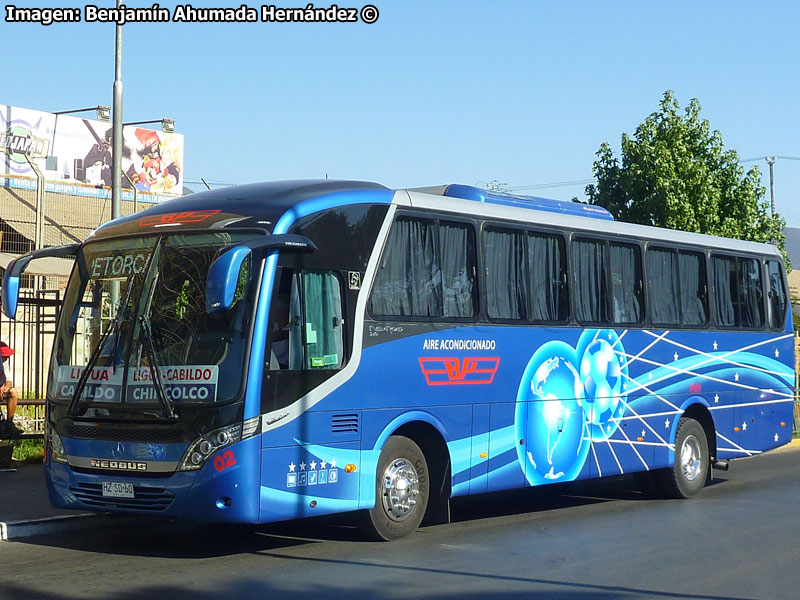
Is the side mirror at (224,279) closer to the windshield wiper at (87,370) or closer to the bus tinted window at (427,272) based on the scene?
the windshield wiper at (87,370)

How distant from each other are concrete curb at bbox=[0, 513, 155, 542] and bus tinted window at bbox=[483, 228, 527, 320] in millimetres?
4262

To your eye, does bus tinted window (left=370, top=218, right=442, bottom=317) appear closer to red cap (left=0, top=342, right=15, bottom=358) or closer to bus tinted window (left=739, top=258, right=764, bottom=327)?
bus tinted window (left=739, top=258, right=764, bottom=327)

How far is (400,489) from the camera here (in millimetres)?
11453

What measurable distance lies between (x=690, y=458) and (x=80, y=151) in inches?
1889

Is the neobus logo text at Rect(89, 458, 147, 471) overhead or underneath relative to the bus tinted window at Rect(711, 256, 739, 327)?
underneath

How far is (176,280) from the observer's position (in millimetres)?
10422

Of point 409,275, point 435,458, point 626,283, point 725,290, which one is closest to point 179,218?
point 409,275

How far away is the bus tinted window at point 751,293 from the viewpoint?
679 inches

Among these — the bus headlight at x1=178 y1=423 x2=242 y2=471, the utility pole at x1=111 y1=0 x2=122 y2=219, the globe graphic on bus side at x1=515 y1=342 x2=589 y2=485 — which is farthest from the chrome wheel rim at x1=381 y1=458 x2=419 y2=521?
the utility pole at x1=111 y1=0 x2=122 y2=219

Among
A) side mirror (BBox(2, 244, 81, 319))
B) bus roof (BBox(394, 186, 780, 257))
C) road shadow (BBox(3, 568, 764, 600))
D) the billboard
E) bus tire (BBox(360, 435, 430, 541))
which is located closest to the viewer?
road shadow (BBox(3, 568, 764, 600))

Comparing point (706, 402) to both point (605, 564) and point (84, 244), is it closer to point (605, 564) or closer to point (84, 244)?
point (605, 564)

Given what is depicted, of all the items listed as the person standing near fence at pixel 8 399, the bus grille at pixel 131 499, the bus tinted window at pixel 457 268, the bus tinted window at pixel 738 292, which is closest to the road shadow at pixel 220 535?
the bus grille at pixel 131 499

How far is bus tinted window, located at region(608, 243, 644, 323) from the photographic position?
14680mm

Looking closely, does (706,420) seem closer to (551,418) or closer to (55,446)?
(551,418)
